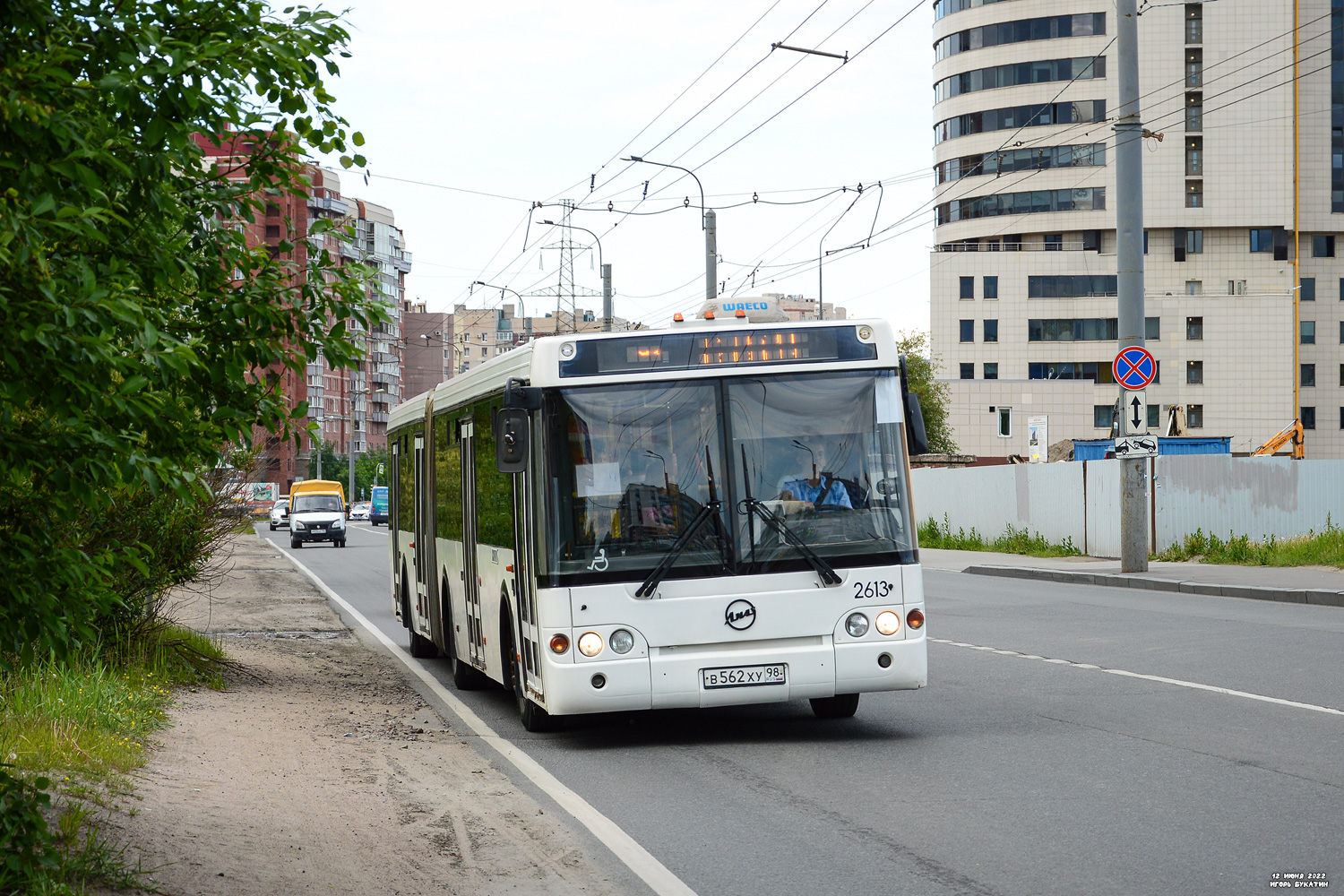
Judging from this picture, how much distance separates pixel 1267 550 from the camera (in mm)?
27281

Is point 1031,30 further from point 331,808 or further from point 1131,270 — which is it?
point 331,808

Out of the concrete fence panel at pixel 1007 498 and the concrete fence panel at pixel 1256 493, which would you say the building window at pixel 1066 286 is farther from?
→ the concrete fence panel at pixel 1256 493

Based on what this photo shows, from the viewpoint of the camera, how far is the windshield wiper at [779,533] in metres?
9.87

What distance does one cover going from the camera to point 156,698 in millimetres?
11242

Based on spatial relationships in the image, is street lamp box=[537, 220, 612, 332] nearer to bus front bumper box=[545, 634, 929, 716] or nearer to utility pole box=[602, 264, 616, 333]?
utility pole box=[602, 264, 616, 333]

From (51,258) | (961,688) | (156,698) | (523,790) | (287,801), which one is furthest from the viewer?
(961,688)

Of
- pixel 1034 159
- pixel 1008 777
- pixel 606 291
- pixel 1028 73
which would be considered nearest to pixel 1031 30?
pixel 1028 73

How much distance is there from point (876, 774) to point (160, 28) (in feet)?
18.7

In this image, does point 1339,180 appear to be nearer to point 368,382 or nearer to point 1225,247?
point 1225,247

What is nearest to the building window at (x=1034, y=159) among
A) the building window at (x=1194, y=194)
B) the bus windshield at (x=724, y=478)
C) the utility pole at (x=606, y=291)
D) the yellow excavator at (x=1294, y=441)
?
the building window at (x=1194, y=194)

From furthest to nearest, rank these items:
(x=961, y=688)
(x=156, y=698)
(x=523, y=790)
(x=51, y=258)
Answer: (x=961, y=688) → (x=156, y=698) → (x=523, y=790) → (x=51, y=258)

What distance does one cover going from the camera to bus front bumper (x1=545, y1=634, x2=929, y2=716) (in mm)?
9758

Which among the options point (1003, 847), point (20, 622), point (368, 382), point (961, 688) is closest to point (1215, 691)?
point (961, 688)

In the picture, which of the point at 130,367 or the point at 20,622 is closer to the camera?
the point at 130,367
